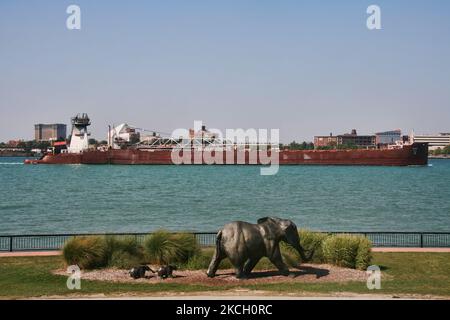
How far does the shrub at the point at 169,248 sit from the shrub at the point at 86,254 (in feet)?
4.48

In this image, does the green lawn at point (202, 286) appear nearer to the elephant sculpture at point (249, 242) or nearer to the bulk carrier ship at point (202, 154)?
the elephant sculpture at point (249, 242)

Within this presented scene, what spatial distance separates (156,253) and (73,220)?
74.2 feet

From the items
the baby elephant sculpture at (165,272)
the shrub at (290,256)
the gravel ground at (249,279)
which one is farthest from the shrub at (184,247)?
the shrub at (290,256)

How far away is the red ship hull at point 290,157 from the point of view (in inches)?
4744

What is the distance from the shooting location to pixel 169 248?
1647cm

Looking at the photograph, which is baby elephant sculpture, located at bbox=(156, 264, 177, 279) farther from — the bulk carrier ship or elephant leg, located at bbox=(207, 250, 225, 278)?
the bulk carrier ship

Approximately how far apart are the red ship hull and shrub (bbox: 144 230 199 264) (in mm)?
106806

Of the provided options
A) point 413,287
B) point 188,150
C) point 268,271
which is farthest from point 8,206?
point 188,150

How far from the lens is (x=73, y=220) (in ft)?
123

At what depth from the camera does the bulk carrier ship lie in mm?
120938

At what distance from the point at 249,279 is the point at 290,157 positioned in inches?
4480

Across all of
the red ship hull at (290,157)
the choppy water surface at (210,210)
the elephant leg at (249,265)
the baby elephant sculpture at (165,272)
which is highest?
the red ship hull at (290,157)

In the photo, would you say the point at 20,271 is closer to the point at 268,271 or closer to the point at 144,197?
the point at 268,271

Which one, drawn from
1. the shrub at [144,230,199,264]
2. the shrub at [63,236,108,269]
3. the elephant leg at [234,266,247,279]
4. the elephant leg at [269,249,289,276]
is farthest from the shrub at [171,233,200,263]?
the elephant leg at [269,249,289,276]
